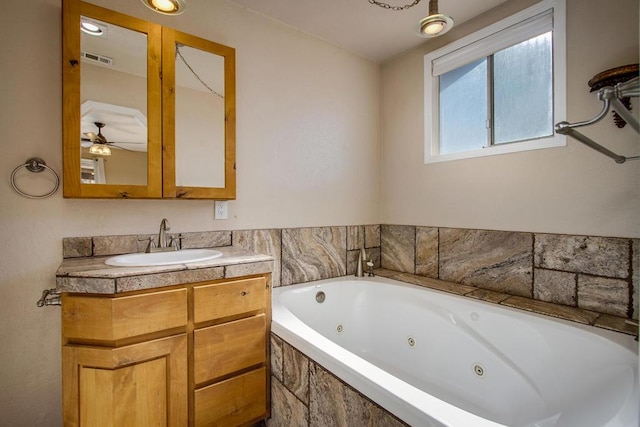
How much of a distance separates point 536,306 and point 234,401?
5.50 feet

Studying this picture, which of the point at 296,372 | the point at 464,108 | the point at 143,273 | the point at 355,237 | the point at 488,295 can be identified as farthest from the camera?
the point at 355,237

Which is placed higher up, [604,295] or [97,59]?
[97,59]

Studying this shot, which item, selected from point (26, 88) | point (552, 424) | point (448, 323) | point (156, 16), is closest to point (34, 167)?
point (26, 88)

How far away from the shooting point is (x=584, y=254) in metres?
Result: 1.56

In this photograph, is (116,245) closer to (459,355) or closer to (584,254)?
(459,355)

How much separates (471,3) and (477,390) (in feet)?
7.64

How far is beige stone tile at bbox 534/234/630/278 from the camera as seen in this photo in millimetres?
1454

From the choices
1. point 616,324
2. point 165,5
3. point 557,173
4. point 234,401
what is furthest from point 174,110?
point 616,324

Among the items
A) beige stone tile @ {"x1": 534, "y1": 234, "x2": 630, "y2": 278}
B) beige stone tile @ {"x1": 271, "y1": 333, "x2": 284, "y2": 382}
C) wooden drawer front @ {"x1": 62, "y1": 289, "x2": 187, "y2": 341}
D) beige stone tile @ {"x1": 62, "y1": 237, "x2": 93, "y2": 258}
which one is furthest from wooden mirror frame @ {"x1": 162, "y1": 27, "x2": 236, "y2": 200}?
beige stone tile @ {"x1": 534, "y1": 234, "x2": 630, "y2": 278}

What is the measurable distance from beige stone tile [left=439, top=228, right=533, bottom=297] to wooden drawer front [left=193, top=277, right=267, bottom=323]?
1411 millimetres

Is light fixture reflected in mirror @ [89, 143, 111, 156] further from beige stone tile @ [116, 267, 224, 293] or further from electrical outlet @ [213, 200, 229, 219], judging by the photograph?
beige stone tile @ [116, 267, 224, 293]

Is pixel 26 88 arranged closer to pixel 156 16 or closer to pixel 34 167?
pixel 34 167

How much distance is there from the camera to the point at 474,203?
204cm

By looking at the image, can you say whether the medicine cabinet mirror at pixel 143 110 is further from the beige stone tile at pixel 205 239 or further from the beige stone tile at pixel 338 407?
the beige stone tile at pixel 338 407
